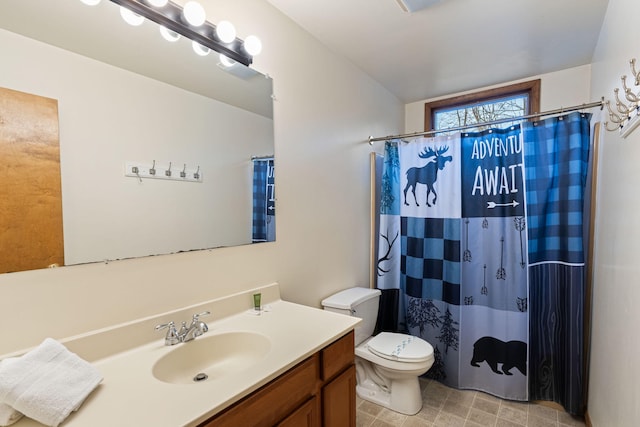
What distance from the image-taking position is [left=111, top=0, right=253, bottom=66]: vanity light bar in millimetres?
1163

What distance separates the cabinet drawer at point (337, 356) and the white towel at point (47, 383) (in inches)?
29.1

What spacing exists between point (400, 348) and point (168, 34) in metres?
2.11

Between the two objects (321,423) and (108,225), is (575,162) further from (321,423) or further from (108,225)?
(108,225)

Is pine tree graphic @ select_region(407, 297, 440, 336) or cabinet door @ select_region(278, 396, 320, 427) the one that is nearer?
cabinet door @ select_region(278, 396, 320, 427)

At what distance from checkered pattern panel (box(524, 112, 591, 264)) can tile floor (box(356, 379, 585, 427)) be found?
3.24 feet

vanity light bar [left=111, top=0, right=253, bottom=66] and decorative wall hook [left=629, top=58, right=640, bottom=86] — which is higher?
vanity light bar [left=111, top=0, right=253, bottom=66]

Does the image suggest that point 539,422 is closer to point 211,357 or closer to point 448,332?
point 448,332

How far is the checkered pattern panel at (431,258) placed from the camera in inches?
90.4

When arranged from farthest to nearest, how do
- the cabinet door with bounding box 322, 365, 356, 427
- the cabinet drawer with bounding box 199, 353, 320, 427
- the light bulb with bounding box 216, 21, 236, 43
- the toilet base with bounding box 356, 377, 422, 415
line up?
the toilet base with bounding box 356, 377, 422, 415, the light bulb with bounding box 216, 21, 236, 43, the cabinet door with bounding box 322, 365, 356, 427, the cabinet drawer with bounding box 199, 353, 320, 427

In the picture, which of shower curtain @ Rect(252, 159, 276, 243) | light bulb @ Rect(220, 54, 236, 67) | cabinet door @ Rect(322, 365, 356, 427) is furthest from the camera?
shower curtain @ Rect(252, 159, 276, 243)

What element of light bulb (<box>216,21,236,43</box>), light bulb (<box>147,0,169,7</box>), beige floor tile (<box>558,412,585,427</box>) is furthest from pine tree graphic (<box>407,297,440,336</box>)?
light bulb (<box>147,0,169,7</box>)

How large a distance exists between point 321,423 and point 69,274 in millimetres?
1056

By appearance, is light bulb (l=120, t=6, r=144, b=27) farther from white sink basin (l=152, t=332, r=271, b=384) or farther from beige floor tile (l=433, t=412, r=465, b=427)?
beige floor tile (l=433, t=412, r=465, b=427)

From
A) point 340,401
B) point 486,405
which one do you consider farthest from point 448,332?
Result: point 340,401
